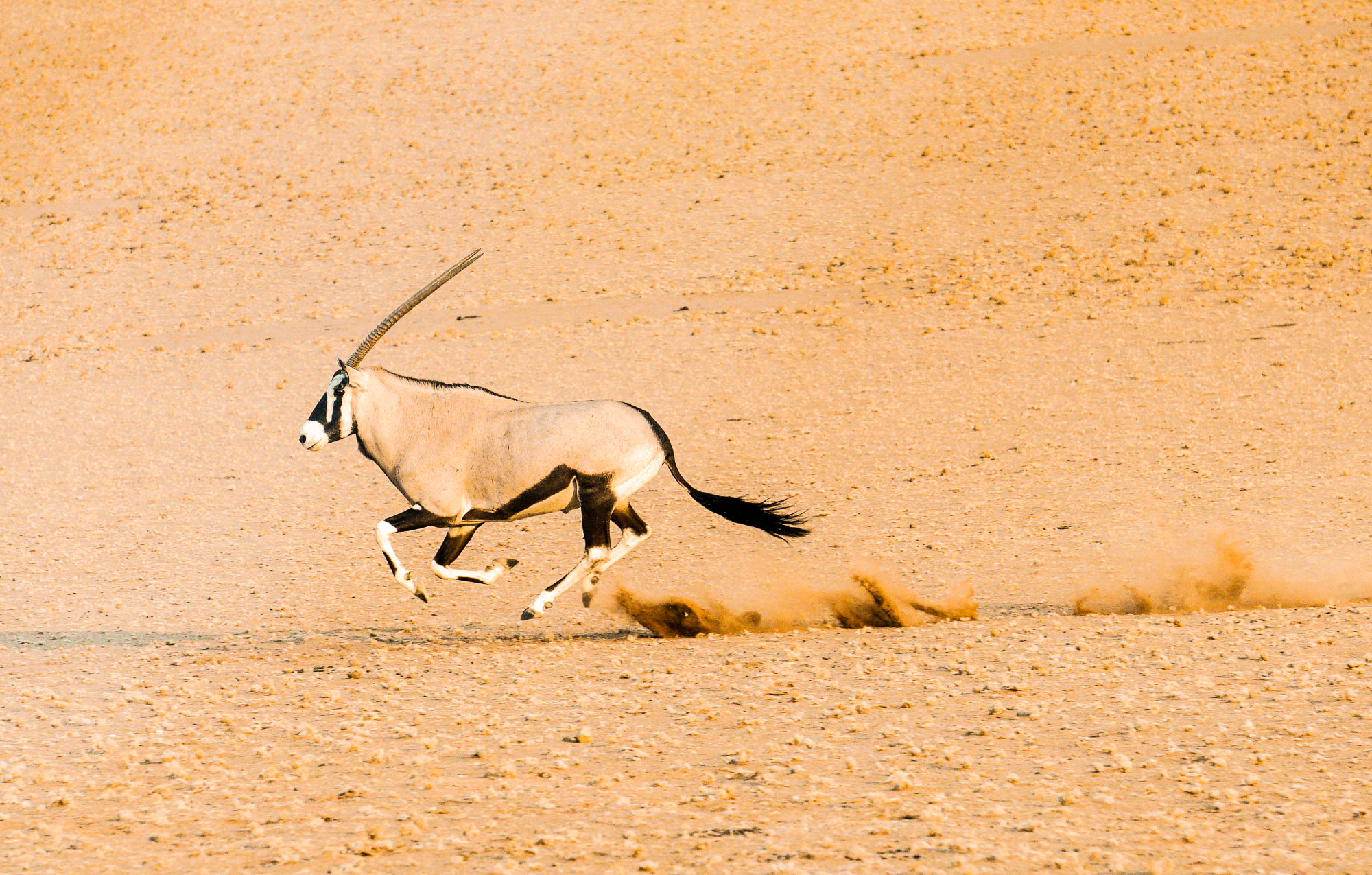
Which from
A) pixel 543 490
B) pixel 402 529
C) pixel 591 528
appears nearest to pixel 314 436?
pixel 402 529

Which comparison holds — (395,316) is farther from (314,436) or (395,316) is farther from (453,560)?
(453,560)

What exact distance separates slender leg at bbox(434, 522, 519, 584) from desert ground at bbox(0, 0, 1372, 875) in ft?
1.81

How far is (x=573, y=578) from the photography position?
31.2ft

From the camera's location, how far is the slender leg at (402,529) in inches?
356

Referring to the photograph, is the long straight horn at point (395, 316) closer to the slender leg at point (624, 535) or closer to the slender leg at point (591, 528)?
the slender leg at point (591, 528)

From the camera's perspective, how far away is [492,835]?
237 inches

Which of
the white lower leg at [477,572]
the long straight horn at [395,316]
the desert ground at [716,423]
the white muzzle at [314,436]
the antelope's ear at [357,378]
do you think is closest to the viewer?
the desert ground at [716,423]

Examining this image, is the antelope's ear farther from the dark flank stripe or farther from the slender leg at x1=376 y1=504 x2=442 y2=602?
the dark flank stripe

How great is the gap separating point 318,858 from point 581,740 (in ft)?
5.78

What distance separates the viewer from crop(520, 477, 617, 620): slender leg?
369 inches

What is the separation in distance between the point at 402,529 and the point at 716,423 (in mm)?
9643

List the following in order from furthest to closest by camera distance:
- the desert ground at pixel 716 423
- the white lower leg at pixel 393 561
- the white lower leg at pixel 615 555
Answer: the white lower leg at pixel 615 555 < the white lower leg at pixel 393 561 < the desert ground at pixel 716 423

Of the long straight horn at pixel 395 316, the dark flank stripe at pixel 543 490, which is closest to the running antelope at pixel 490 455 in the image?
the dark flank stripe at pixel 543 490

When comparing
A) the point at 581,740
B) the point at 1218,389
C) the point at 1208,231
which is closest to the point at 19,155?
the point at 1208,231
